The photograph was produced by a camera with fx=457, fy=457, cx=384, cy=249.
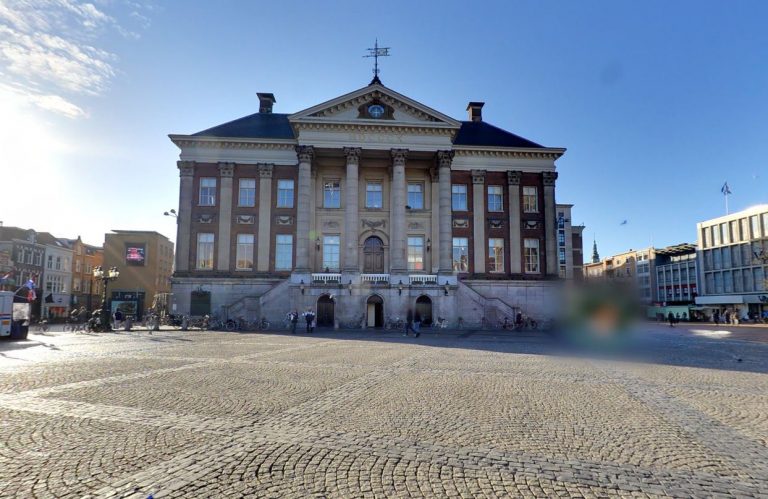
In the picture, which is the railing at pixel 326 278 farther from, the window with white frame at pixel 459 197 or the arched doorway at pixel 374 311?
the window with white frame at pixel 459 197

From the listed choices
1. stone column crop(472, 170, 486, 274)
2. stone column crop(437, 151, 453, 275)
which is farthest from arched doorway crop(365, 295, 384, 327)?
stone column crop(472, 170, 486, 274)

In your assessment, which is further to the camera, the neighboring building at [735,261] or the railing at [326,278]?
the neighboring building at [735,261]

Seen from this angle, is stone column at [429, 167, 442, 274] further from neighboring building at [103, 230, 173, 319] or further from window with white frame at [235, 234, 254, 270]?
neighboring building at [103, 230, 173, 319]

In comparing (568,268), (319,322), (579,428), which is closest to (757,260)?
(568,268)

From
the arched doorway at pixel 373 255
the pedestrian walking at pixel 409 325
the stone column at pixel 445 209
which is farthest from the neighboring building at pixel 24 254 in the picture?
the stone column at pixel 445 209

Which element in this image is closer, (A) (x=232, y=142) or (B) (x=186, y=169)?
(B) (x=186, y=169)

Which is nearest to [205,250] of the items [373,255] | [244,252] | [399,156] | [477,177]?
[244,252]

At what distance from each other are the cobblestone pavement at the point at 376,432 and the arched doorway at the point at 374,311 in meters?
23.6

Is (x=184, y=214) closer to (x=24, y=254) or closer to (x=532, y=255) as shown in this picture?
(x=532, y=255)

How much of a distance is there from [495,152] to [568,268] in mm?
32745

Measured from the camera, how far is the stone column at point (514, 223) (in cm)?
4388

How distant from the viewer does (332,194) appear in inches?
1704

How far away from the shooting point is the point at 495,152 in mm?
44500

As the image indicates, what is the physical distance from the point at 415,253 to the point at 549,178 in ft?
50.2
